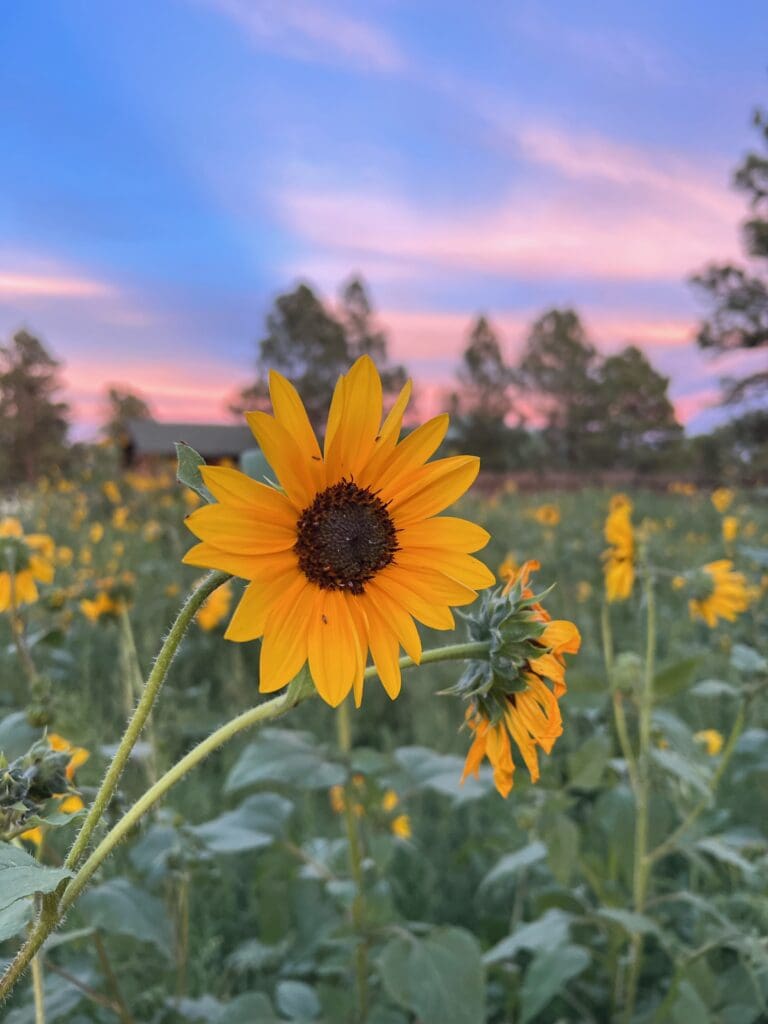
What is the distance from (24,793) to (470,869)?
66.6 inches

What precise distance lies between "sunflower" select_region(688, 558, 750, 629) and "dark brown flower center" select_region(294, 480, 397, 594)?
1.32 meters

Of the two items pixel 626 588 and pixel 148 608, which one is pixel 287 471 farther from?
pixel 148 608

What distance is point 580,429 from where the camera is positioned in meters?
35.5

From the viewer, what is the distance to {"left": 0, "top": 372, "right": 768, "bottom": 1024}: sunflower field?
2.24ft

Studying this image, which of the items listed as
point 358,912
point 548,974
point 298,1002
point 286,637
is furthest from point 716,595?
point 286,637

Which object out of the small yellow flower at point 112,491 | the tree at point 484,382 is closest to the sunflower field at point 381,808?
the small yellow flower at point 112,491

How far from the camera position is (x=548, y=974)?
1.33 m

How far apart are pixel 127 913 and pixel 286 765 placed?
11.3 inches

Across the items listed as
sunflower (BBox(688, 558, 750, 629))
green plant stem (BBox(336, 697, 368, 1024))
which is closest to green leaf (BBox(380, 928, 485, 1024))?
green plant stem (BBox(336, 697, 368, 1024))

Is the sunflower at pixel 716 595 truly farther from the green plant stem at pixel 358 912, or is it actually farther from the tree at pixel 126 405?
the tree at pixel 126 405

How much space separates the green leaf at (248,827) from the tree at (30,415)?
32.0m

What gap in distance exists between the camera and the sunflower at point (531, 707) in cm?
74

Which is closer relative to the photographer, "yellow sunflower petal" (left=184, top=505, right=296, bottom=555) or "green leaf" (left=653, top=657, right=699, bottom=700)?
"yellow sunflower petal" (left=184, top=505, right=296, bottom=555)

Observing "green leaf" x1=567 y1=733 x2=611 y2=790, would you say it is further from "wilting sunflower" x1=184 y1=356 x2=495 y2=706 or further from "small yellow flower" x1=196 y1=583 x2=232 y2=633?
"small yellow flower" x1=196 y1=583 x2=232 y2=633
